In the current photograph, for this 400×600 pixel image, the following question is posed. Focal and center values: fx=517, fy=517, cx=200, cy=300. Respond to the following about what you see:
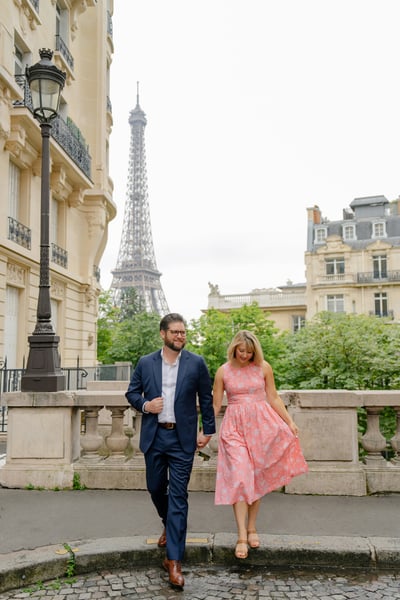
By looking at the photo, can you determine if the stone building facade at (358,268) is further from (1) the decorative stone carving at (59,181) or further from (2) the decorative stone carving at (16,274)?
(2) the decorative stone carving at (16,274)

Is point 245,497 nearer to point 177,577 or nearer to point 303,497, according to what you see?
point 177,577

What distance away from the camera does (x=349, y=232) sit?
5256 centimetres

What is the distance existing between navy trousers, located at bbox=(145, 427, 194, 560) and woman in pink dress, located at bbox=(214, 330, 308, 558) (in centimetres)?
41

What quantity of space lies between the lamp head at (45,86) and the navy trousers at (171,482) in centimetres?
485

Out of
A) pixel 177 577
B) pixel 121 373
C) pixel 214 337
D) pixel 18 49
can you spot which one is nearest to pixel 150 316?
pixel 214 337

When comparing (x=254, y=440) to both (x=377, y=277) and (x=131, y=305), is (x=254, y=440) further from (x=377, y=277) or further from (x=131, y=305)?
(x=131, y=305)

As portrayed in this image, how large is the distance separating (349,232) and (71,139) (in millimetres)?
39671

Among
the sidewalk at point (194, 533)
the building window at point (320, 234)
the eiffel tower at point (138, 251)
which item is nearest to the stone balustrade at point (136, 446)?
the sidewalk at point (194, 533)

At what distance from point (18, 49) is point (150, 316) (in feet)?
65.4

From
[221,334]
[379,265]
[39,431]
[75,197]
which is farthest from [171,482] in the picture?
[379,265]

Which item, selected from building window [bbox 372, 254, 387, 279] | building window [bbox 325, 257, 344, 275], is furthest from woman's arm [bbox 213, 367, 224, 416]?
building window [bbox 325, 257, 344, 275]

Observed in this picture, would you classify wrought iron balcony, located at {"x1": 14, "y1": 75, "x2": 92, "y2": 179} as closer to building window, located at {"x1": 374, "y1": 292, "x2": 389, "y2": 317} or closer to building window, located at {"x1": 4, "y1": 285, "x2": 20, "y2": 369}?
building window, located at {"x1": 4, "y1": 285, "x2": 20, "y2": 369}

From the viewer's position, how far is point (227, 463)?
4.21m

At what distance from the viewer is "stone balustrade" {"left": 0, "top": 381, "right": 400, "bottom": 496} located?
5.52 m
